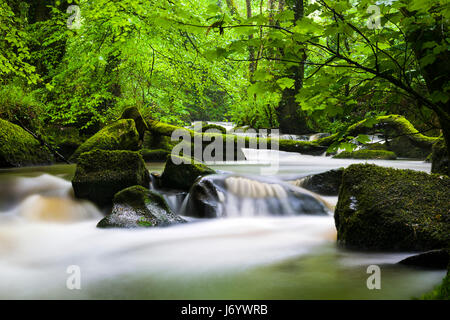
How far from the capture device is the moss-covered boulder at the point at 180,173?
18.9 ft

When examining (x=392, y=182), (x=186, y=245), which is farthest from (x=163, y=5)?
(x=392, y=182)

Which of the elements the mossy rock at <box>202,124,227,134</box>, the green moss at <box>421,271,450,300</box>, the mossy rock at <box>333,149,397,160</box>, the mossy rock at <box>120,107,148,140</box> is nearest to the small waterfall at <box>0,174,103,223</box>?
the green moss at <box>421,271,450,300</box>

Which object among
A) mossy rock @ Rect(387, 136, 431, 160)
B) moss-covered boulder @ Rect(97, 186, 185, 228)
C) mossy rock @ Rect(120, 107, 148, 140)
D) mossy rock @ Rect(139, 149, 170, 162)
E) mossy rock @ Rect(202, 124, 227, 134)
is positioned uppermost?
mossy rock @ Rect(120, 107, 148, 140)

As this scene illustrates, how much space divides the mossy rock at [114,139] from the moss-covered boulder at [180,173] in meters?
3.71

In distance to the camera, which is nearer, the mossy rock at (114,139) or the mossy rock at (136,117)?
the mossy rock at (114,139)

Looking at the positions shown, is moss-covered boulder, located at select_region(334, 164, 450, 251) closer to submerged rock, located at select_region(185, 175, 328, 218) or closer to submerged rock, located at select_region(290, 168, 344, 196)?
submerged rock, located at select_region(185, 175, 328, 218)

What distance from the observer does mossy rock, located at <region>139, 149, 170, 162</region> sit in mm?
10367

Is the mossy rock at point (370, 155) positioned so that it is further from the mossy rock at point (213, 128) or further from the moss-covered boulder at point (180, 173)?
the moss-covered boulder at point (180, 173)

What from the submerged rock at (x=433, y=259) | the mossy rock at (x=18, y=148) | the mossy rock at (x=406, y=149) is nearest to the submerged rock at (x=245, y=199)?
the submerged rock at (x=433, y=259)

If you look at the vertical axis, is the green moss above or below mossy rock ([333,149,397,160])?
below

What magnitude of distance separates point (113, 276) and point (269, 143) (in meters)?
9.37

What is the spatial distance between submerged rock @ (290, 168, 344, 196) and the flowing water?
0.80m

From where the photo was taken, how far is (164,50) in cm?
790
